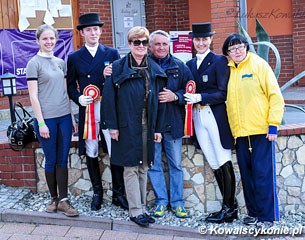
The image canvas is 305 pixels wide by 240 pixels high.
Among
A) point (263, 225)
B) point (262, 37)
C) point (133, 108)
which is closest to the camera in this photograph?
point (133, 108)

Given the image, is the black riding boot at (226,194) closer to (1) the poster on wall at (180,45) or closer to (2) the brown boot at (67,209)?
(2) the brown boot at (67,209)

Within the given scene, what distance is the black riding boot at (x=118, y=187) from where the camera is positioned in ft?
15.8

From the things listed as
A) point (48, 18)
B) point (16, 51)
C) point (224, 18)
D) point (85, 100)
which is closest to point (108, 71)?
point (85, 100)

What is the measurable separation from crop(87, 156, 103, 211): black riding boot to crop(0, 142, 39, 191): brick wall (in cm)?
76

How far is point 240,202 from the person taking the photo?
15.8 ft

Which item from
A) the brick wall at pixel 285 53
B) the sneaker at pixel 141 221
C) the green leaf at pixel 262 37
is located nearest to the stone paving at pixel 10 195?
the sneaker at pixel 141 221

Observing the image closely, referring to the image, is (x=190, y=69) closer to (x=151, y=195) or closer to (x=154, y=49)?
(x=154, y=49)

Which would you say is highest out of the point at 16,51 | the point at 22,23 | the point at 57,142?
the point at 22,23

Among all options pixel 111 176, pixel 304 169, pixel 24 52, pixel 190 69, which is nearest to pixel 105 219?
pixel 111 176

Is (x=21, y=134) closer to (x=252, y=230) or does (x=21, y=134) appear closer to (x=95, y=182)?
(x=95, y=182)

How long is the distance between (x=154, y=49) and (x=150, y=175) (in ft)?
4.08

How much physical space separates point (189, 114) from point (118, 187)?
1.10 m

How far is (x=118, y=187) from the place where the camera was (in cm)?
488

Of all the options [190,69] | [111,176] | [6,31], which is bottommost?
[111,176]
